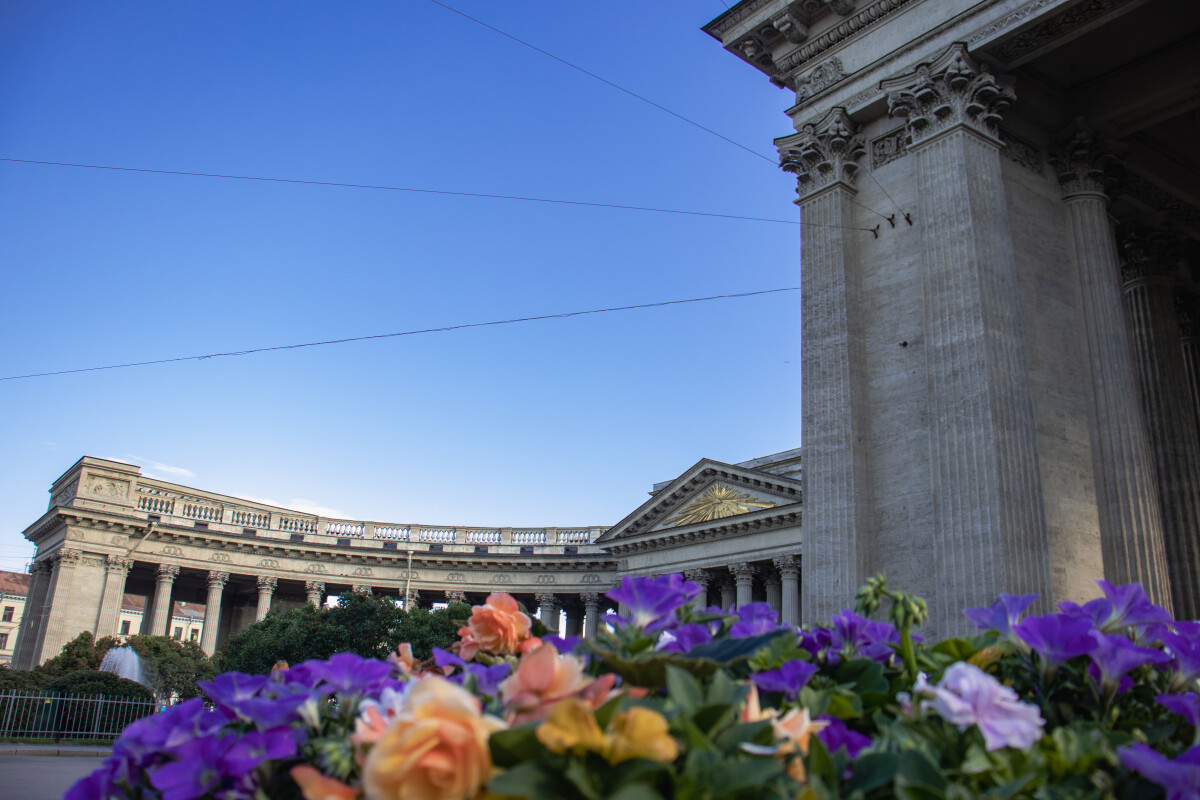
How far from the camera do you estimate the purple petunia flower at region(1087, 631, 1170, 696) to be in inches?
85.0

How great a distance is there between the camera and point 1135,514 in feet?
43.8

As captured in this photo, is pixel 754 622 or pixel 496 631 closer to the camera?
pixel 754 622

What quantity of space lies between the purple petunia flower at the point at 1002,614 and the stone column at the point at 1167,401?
16.4 meters

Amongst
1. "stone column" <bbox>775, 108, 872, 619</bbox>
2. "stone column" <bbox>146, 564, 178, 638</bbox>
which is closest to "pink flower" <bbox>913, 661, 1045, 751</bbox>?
"stone column" <bbox>775, 108, 872, 619</bbox>

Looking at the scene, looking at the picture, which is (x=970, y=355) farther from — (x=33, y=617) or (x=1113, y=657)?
(x=33, y=617)

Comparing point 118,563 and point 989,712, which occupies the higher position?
point 118,563

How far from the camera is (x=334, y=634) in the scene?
1284 inches

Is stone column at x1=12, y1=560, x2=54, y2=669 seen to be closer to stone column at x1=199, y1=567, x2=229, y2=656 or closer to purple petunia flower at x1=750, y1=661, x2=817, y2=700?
stone column at x1=199, y1=567, x2=229, y2=656

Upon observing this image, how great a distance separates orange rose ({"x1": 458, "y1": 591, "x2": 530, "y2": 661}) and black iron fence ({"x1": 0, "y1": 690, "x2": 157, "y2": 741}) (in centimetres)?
2987

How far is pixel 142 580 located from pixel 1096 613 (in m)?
60.7

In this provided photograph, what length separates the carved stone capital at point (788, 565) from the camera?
135 feet

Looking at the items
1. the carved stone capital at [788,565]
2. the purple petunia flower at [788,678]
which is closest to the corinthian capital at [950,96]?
the purple petunia flower at [788,678]

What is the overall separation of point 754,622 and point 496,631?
801 mm

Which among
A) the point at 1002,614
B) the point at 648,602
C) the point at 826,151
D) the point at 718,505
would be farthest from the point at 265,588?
the point at 1002,614
